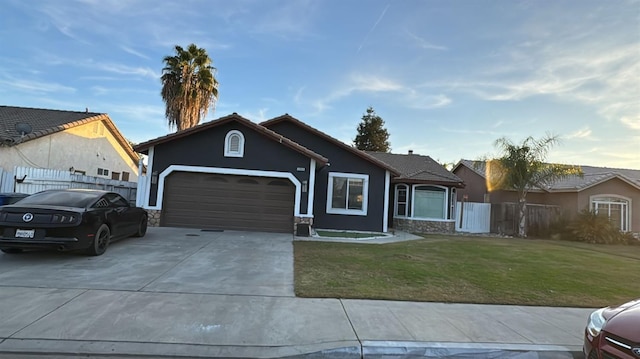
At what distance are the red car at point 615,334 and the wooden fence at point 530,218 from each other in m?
18.9

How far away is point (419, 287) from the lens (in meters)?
6.93

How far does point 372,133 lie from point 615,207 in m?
25.0

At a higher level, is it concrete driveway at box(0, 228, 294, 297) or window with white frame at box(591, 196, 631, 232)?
window with white frame at box(591, 196, 631, 232)

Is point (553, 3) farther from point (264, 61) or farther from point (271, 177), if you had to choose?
point (271, 177)

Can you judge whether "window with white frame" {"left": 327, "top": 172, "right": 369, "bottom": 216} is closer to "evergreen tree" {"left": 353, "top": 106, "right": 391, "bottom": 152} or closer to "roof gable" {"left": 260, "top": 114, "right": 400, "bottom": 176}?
"roof gable" {"left": 260, "top": 114, "right": 400, "bottom": 176}

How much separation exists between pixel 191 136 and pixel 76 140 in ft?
33.4

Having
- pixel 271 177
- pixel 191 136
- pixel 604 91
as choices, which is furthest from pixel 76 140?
pixel 604 91

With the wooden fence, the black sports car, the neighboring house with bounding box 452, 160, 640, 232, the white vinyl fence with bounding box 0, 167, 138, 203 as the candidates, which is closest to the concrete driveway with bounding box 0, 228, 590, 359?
the black sports car

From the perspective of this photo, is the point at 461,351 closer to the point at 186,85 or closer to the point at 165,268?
the point at 165,268

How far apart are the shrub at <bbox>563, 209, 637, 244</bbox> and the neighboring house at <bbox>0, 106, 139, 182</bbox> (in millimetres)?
27039

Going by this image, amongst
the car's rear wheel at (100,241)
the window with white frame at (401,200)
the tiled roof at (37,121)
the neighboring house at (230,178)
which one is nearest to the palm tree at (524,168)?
the window with white frame at (401,200)

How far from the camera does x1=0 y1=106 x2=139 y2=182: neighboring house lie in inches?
671

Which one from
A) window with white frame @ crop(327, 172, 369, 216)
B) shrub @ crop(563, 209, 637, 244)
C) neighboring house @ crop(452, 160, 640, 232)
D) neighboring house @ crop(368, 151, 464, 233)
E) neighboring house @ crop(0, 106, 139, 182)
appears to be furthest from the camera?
neighboring house @ crop(452, 160, 640, 232)

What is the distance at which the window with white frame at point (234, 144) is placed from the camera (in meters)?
14.7
